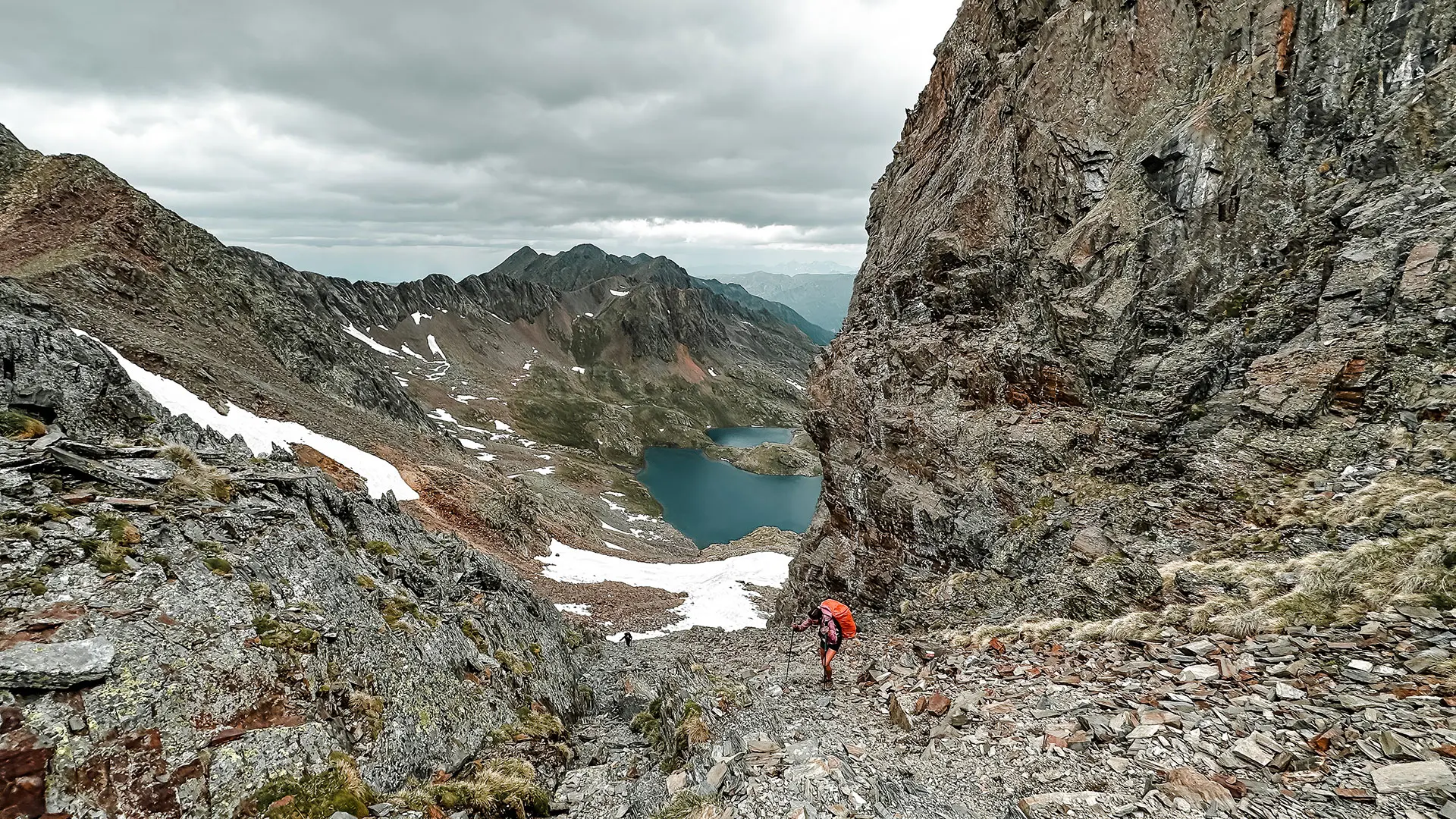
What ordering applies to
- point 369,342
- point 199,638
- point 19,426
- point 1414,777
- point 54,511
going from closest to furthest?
point 1414,777
point 199,638
point 54,511
point 19,426
point 369,342

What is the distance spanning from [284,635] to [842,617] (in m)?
12.6

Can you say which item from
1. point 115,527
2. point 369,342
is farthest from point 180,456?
point 369,342

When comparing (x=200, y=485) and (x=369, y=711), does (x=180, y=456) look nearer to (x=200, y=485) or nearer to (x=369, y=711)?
(x=200, y=485)

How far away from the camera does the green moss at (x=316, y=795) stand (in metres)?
7.79

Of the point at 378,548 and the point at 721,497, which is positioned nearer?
the point at 378,548

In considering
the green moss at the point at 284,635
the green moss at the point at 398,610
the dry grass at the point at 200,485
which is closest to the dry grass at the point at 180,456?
the dry grass at the point at 200,485

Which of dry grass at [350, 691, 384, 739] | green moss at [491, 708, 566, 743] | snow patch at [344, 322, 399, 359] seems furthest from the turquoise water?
snow patch at [344, 322, 399, 359]

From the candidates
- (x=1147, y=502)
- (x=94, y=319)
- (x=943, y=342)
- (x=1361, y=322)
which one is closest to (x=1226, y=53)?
(x=1361, y=322)

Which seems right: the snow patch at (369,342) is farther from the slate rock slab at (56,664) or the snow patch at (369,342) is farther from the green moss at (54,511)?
the slate rock slab at (56,664)

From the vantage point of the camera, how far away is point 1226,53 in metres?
19.3

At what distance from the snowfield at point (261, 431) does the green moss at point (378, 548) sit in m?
17.4

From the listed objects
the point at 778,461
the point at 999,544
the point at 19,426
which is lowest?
the point at 778,461

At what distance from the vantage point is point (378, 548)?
59.2ft

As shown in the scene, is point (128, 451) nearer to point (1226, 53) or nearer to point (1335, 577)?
point (1335, 577)
